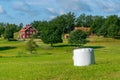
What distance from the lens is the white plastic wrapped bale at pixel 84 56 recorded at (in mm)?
15828

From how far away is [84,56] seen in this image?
52.5 ft

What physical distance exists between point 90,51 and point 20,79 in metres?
3.10

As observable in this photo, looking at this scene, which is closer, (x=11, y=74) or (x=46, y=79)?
(x=46, y=79)

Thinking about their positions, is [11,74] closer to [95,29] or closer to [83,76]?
[83,76]

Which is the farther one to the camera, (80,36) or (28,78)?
(80,36)

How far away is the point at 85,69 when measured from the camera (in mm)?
15242

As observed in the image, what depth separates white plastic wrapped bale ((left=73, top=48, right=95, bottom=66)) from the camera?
15.8 metres

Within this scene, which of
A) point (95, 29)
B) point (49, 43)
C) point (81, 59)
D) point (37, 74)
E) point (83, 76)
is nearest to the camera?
point (83, 76)

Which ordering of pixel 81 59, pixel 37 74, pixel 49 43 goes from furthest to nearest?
pixel 49 43
pixel 81 59
pixel 37 74

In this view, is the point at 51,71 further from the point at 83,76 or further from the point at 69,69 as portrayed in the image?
the point at 83,76

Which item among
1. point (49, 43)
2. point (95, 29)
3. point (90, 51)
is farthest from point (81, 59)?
point (95, 29)

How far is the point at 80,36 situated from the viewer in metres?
138

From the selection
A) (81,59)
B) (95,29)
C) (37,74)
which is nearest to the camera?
(37,74)

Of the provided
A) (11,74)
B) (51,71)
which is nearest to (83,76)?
(51,71)
